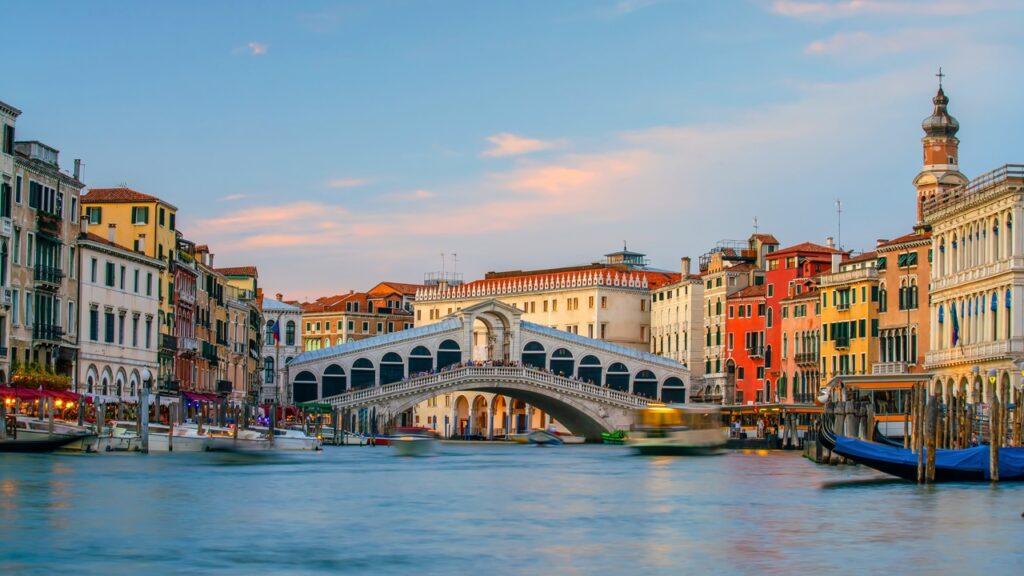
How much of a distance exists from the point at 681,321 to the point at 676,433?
1125 inches

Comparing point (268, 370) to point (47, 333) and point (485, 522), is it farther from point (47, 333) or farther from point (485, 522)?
point (485, 522)

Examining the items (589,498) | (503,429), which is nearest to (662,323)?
(503,429)

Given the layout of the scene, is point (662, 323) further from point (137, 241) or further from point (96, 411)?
point (96, 411)

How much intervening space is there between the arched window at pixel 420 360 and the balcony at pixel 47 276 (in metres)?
31.4

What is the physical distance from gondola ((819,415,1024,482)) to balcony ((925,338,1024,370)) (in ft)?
39.5

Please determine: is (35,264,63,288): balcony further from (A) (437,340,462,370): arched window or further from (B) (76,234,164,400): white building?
(A) (437,340,462,370): arched window

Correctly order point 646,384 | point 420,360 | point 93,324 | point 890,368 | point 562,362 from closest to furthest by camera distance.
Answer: point 93,324 < point 890,368 < point 420,360 < point 646,384 < point 562,362

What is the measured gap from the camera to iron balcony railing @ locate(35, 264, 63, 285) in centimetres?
4466

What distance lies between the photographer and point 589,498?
1220 inches

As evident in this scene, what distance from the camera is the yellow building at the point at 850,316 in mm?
63500

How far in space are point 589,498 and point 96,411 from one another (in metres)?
17.5

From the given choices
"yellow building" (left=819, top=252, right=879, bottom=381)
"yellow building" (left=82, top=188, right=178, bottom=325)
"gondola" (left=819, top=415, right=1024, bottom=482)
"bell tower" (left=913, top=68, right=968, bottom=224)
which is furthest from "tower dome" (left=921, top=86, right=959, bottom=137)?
"gondola" (left=819, top=415, right=1024, bottom=482)

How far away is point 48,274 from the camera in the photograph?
4516cm

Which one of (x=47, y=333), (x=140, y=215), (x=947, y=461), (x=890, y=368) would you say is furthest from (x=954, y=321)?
(x=47, y=333)
